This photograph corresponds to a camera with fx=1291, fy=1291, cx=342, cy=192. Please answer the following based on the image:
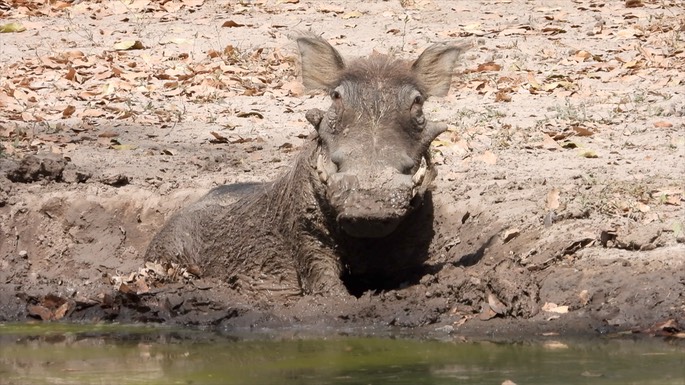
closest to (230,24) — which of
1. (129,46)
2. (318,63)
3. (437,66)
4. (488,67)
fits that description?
(129,46)

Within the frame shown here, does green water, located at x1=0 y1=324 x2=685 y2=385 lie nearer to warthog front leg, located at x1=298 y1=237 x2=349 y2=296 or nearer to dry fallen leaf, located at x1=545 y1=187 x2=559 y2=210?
warthog front leg, located at x1=298 y1=237 x2=349 y2=296

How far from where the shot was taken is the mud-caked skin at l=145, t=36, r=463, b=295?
7.98 m

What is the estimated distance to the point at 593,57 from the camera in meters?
13.8

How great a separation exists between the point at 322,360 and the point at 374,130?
1.95 m

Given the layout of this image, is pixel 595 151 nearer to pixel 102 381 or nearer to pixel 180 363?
pixel 180 363

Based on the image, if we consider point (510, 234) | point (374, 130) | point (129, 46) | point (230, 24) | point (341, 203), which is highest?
point (374, 130)

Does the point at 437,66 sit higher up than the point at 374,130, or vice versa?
the point at 437,66

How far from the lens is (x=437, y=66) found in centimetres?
917

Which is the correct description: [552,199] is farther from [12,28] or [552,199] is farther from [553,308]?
[12,28]

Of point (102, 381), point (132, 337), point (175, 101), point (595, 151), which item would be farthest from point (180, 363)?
point (175, 101)

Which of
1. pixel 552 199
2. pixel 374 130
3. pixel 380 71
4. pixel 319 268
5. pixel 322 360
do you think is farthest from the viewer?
pixel 552 199

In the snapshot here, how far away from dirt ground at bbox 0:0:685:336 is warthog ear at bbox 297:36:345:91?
0.25 metres

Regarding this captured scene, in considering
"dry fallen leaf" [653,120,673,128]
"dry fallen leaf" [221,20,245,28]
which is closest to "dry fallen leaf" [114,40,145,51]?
"dry fallen leaf" [221,20,245,28]

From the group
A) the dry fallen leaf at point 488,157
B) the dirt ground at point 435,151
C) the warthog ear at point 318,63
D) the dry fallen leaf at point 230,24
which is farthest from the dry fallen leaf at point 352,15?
the warthog ear at point 318,63
